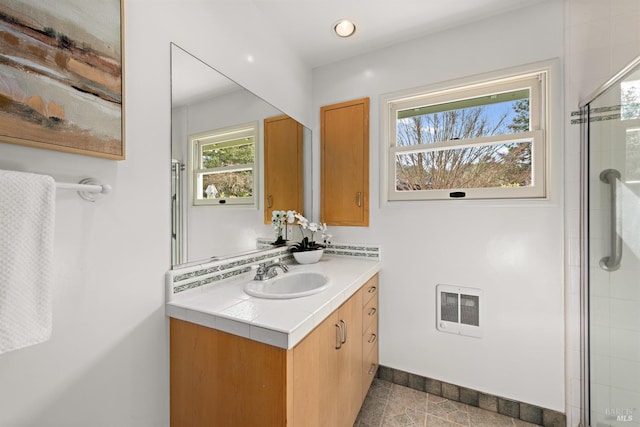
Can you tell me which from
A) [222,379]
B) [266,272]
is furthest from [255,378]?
[266,272]

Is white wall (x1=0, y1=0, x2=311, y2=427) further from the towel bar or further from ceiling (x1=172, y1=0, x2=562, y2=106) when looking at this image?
ceiling (x1=172, y1=0, x2=562, y2=106)

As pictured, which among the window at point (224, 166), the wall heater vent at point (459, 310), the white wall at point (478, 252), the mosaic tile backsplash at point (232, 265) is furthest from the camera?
the wall heater vent at point (459, 310)

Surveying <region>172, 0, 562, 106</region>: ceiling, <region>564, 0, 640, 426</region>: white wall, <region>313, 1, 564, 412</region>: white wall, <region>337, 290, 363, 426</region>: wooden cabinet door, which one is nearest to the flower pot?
<region>313, 1, 564, 412</region>: white wall

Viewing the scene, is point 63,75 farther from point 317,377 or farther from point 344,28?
point 344,28

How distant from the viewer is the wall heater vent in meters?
1.69

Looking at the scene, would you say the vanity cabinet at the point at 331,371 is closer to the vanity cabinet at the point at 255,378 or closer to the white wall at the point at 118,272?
the vanity cabinet at the point at 255,378

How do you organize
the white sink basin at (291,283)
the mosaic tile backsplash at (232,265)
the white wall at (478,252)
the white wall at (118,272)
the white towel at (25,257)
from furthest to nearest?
the white wall at (478,252) < the white sink basin at (291,283) < the mosaic tile backsplash at (232,265) < the white wall at (118,272) < the white towel at (25,257)

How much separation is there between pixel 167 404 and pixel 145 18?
1555 mm

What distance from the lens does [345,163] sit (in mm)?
2084

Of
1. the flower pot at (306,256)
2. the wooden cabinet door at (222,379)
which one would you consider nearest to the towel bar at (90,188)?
the wooden cabinet door at (222,379)

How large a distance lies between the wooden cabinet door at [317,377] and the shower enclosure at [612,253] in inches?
53.3

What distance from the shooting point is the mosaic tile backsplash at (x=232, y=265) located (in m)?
1.12

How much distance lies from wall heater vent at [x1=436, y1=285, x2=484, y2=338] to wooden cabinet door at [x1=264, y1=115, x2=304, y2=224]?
1212 millimetres

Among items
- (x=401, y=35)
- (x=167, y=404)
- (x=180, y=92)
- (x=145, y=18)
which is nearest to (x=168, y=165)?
(x=180, y=92)
